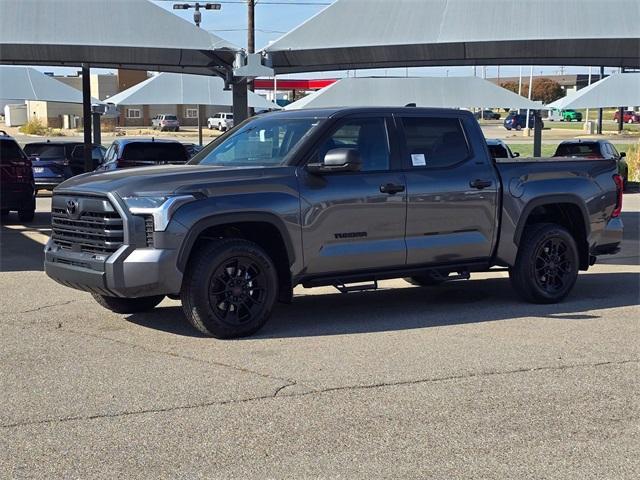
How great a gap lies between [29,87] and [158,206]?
70.6 ft

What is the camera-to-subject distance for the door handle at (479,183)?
9109 millimetres

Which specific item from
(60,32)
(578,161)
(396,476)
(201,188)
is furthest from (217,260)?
(60,32)

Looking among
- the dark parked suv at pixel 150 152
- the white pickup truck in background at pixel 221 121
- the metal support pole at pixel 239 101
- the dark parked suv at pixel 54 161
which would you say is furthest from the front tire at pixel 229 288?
the white pickup truck in background at pixel 221 121

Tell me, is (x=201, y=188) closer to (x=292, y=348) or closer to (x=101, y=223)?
(x=101, y=223)

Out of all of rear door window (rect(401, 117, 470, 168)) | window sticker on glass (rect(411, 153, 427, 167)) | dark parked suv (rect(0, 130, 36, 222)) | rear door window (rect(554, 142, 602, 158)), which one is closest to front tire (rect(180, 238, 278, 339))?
window sticker on glass (rect(411, 153, 427, 167))

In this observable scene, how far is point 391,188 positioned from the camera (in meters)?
8.62

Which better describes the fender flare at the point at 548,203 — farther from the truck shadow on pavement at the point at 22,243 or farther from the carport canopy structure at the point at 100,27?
the carport canopy structure at the point at 100,27

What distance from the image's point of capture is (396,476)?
4914 millimetres

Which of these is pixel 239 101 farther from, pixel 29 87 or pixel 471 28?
pixel 29 87

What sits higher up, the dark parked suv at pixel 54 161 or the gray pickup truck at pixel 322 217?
the dark parked suv at pixel 54 161

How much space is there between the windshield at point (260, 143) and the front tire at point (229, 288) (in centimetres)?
98

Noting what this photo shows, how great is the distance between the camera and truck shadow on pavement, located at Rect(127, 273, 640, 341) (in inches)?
335

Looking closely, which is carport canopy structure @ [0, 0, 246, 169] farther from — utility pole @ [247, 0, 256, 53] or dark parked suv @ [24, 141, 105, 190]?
utility pole @ [247, 0, 256, 53]

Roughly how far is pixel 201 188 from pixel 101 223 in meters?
0.87
